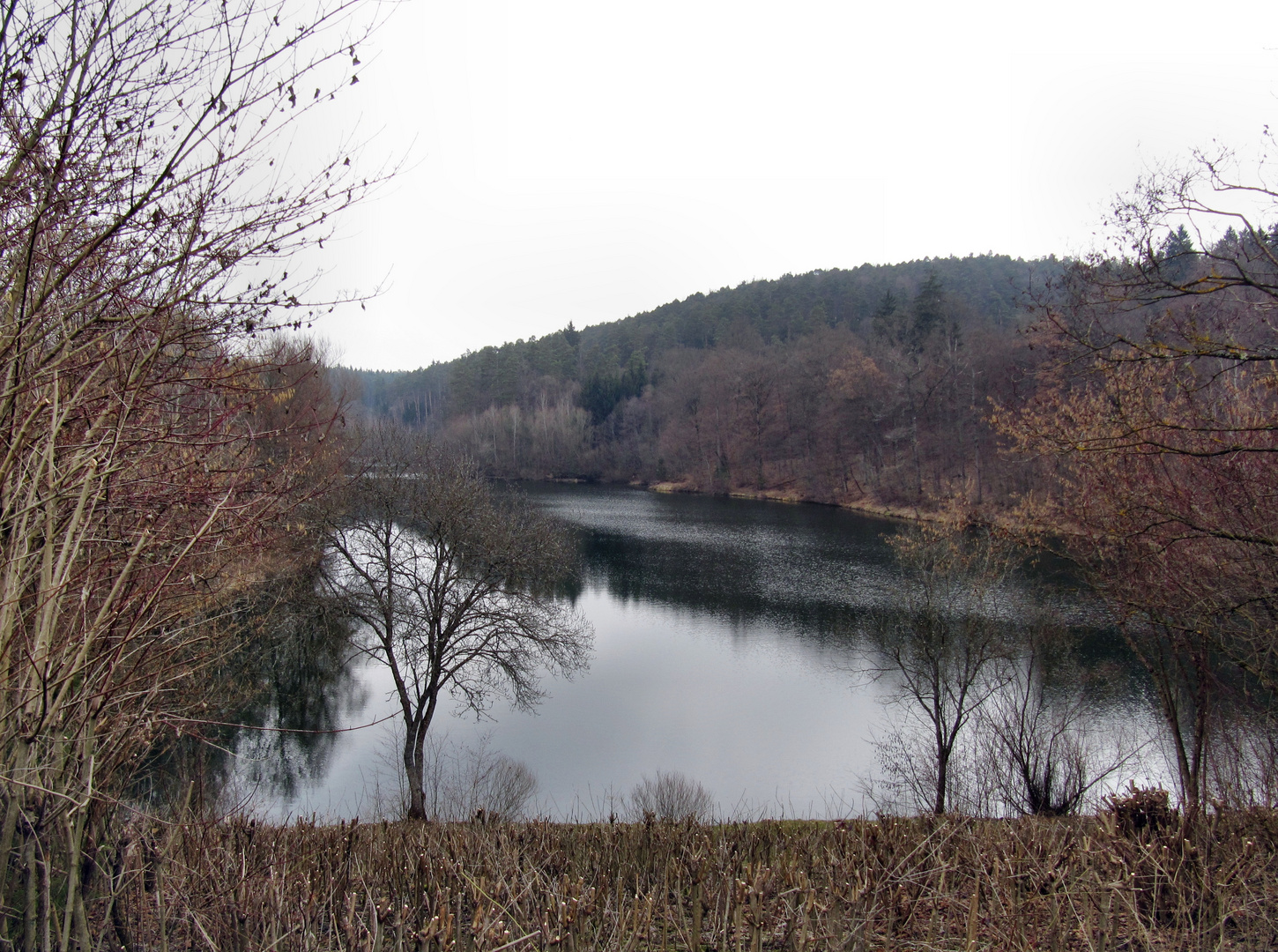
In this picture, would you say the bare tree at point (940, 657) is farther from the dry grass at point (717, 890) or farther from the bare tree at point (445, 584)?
the dry grass at point (717, 890)

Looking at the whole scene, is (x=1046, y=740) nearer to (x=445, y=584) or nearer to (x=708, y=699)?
(x=708, y=699)

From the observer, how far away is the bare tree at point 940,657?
1161 cm

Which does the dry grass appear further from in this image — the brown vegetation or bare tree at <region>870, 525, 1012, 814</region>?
bare tree at <region>870, 525, 1012, 814</region>

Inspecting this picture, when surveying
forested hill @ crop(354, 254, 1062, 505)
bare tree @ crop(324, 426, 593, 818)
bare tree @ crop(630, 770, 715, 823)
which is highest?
forested hill @ crop(354, 254, 1062, 505)

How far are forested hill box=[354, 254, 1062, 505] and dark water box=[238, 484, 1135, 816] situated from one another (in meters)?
10.3

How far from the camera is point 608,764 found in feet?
40.8

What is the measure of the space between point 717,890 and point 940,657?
35.0 ft

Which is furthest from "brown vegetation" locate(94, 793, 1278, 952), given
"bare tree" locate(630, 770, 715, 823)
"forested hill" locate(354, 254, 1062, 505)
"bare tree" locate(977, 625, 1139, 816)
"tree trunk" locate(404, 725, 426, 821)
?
"forested hill" locate(354, 254, 1062, 505)

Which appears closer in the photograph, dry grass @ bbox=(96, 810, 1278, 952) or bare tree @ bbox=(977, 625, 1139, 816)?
dry grass @ bbox=(96, 810, 1278, 952)

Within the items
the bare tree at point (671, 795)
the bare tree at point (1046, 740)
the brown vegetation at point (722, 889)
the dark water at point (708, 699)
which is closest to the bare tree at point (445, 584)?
the dark water at point (708, 699)

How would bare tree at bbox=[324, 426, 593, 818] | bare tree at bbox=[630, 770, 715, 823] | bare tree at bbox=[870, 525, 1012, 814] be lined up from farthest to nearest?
bare tree at bbox=[324, 426, 593, 818], bare tree at bbox=[870, 525, 1012, 814], bare tree at bbox=[630, 770, 715, 823]

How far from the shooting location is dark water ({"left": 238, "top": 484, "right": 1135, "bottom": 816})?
38.9 ft

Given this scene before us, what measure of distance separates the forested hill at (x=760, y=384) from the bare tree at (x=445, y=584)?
1504cm

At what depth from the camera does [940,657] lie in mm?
12211
